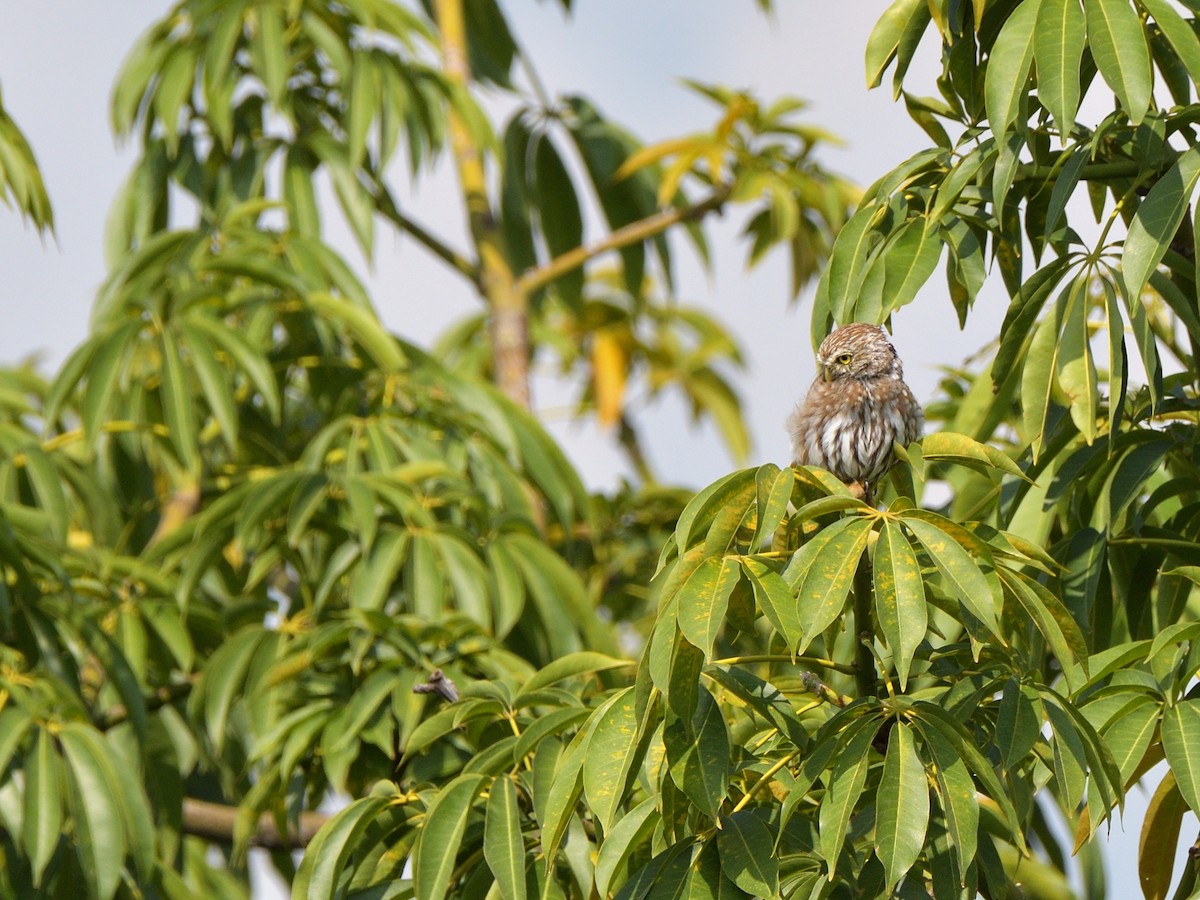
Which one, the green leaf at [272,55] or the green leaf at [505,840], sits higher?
the green leaf at [272,55]

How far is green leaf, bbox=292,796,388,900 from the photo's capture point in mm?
2594

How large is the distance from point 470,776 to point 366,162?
264 cm

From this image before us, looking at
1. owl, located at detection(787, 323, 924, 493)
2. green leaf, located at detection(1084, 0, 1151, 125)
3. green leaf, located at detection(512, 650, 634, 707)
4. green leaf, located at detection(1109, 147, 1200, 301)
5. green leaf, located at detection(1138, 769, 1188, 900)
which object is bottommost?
green leaf, located at detection(1138, 769, 1188, 900)

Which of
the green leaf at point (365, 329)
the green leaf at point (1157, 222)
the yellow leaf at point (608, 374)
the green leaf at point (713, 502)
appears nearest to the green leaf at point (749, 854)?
the green leaf at point (713, 502)

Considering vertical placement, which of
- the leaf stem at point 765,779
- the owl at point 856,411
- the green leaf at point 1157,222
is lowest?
the leaf stem at point 765,779

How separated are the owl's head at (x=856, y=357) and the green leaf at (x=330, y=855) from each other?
3.90ft

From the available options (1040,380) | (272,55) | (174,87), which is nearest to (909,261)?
(1040,380)

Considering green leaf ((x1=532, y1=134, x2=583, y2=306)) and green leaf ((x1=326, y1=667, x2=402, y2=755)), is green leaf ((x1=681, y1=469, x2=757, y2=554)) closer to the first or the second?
green leaf ((x1=326, y1=667, x2=402, y2=755))

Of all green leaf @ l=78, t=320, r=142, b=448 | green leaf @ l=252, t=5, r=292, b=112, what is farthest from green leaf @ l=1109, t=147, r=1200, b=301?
green leaf @ l=252, t=5, r=292, b=112

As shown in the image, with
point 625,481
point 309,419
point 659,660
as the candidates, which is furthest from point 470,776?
point 625,481

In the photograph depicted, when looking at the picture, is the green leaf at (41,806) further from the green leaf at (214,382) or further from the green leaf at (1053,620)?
the green leaf at (1053,620)

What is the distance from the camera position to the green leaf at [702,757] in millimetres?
2109

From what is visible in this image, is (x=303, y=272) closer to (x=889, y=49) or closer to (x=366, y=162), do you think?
(x=366, y=162)

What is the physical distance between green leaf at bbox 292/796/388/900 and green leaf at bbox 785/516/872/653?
2.99 feet
